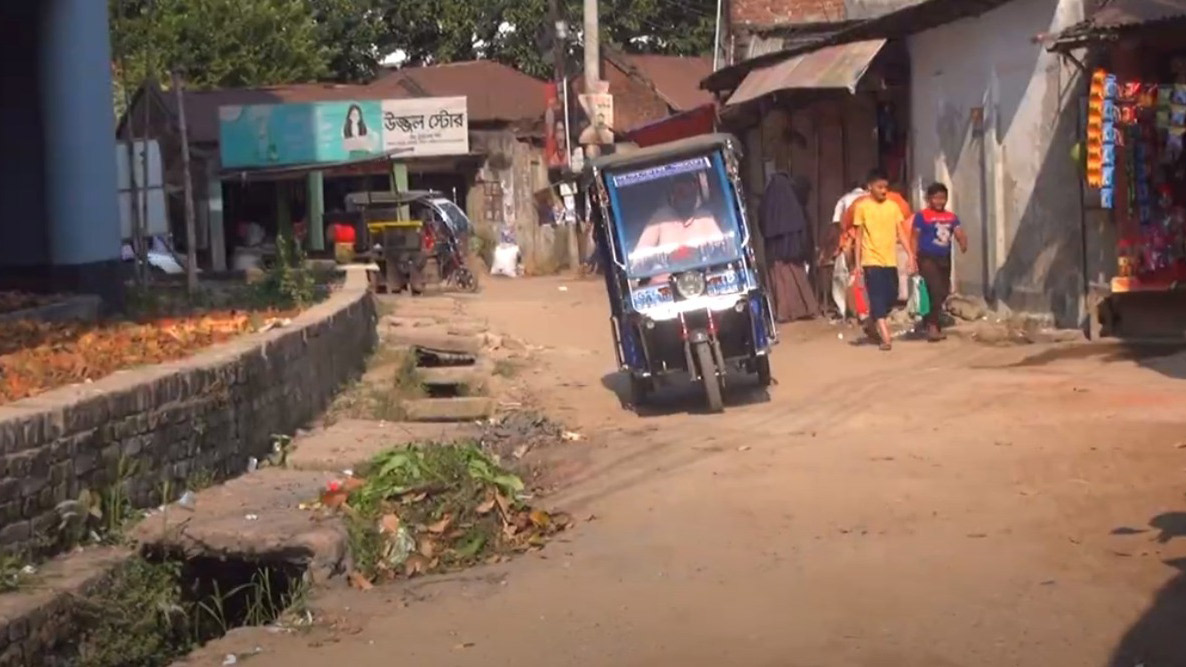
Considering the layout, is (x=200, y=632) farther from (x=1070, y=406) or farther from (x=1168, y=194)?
(x=1168, y=194)

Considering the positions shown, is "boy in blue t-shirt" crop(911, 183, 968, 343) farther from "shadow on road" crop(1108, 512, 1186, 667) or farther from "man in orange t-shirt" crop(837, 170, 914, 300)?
"shadow on road" crop(1108, 512, 1186, 667)

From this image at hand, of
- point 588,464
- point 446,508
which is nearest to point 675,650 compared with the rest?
point 446,508

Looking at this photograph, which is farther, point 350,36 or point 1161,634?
point 350,36

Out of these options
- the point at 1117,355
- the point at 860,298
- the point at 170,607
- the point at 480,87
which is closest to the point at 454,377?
the point at 860,298

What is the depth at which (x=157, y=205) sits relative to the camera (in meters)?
19.5

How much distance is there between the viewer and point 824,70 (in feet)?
60.2

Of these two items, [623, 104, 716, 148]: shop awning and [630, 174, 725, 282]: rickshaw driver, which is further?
[623, 104, 716, 148]: shop awning

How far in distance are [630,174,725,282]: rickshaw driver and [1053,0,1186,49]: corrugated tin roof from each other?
3.30 metres

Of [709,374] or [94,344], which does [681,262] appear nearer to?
[709,374]

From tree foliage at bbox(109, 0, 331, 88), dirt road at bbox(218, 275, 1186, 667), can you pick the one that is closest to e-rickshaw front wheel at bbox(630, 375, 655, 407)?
dirt road at bbox(218, 275, 1186, 667)

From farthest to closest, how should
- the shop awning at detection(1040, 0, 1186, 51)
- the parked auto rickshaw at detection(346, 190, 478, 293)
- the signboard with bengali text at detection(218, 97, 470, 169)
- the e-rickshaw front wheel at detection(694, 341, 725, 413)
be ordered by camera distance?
the signboard with bengali text at detection(218, 97, 470, 169), the parked auto rickshaw at detection(346, 190, 478, 293), the e-rickshaw front wheel at detection(694, 341, 725, 413), the shop awning at detection(1040, 0, 1186, 51)

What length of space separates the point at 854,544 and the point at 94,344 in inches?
218

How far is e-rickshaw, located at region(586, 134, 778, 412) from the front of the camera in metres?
13.2

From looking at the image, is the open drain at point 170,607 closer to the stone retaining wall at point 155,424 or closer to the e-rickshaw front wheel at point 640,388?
the stone retaining wall at point 155,424
